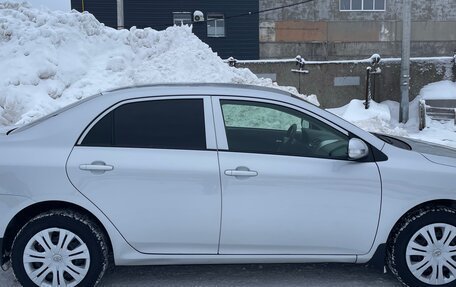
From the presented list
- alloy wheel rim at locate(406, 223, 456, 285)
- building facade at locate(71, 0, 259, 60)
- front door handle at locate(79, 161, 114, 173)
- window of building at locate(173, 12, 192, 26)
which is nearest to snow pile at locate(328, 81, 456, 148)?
alloy wheel rim at locate(406, 223, 456, 285)

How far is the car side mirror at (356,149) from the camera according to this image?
3.82 meters

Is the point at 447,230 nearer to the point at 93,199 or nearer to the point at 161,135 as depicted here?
the point at 161,135

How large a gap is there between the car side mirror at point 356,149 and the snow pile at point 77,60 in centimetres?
701

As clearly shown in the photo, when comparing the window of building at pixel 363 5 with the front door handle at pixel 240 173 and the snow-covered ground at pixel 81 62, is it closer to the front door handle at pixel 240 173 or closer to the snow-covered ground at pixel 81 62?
the snow-covered ground at pixel 81 62

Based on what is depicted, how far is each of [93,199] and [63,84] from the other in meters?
7.25

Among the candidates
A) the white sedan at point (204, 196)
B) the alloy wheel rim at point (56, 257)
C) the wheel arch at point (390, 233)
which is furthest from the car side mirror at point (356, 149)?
the alloy wheel rim at point (56, 257)

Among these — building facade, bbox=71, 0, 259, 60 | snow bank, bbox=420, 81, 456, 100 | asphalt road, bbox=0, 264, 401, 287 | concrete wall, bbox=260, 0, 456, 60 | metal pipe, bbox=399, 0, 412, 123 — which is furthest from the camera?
concrete wall, bbox=260, 0, 456, 60

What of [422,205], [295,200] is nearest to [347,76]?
[422,205]

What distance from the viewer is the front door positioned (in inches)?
150

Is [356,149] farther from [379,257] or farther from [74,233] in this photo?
[74,233]

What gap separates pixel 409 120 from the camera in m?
14.8

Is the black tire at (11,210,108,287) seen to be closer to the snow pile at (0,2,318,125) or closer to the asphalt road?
the asphalt road

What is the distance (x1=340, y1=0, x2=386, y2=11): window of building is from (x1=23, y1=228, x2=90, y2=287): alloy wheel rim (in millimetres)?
24836

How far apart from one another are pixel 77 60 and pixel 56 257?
796cm
